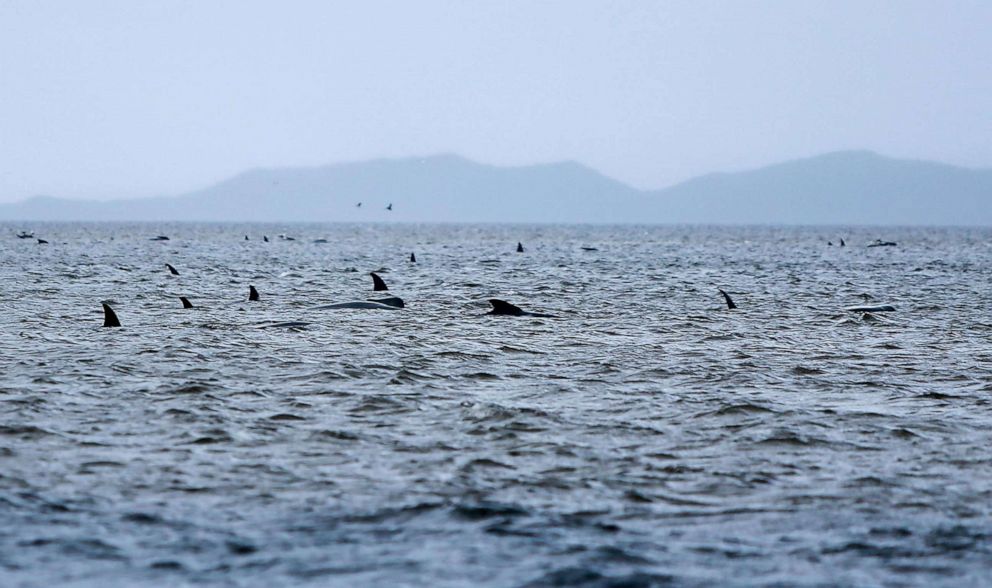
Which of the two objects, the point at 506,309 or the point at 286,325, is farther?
the point at 506,309

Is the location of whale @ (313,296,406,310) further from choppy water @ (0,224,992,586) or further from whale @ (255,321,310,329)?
whale @ (255,321,310,329)

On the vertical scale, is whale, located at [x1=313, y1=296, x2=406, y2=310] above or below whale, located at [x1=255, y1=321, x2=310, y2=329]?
below

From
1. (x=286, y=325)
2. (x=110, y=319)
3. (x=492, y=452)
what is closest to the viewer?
(x=492, y=452)

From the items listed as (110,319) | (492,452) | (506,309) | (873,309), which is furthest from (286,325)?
(873,309)

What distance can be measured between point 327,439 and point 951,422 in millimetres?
7656

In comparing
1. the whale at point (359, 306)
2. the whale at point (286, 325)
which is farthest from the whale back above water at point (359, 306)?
the whale at point (286, 325)

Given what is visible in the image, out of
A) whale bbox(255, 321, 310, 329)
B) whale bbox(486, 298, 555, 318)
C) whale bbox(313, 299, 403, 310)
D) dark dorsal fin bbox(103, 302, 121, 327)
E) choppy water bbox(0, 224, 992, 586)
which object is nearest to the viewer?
choppy water bbox(0, 224, 992, 586)

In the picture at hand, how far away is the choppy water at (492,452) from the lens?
9555mm

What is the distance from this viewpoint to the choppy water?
9.55 m

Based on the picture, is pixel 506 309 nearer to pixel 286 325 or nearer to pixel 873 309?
pixel 286 325

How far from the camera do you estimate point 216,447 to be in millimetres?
13836

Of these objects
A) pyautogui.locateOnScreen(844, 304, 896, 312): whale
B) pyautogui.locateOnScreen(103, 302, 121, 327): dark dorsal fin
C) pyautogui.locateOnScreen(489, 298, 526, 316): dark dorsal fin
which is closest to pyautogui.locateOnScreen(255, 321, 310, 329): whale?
pyautogui.locateOnScreen(103, 302, 121, 327): dark dorsal fin

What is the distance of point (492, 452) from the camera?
13.7 metres

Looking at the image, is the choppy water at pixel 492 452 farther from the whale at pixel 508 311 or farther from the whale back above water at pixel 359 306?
the whale back above water at pixel 359 306
